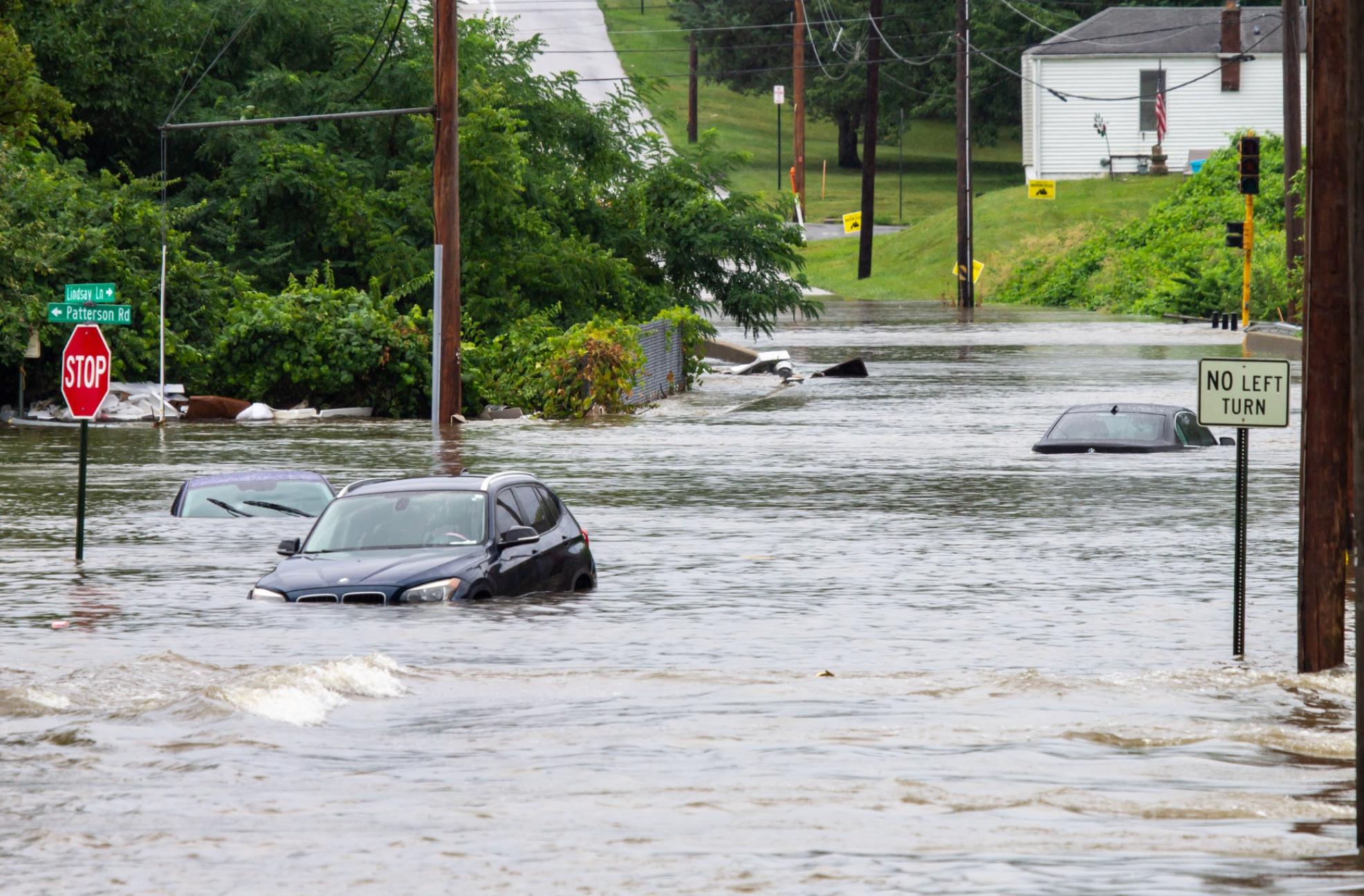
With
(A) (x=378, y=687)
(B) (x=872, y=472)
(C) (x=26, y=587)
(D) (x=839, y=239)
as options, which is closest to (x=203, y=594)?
(C) (x=26, y=587)

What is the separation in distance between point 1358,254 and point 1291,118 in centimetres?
4461

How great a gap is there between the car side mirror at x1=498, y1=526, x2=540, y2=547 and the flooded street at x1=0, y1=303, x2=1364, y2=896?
0.51m

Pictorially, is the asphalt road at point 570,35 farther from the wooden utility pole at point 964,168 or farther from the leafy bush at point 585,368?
the leafy bush at point 585,368

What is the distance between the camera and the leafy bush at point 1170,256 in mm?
67125

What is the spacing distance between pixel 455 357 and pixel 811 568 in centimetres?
1743

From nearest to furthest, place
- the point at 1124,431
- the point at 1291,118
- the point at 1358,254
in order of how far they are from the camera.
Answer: the point at 1358,254 < the point at 1124,431 < the point at 1291,118

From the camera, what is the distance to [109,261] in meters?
Answer: 38.4

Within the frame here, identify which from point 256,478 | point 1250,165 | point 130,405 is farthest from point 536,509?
point 1250,165

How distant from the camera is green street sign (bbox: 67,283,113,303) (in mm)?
19062

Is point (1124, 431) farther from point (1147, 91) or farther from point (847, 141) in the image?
point (847, 141)

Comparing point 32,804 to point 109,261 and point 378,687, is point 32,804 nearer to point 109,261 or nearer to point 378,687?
point 378,687

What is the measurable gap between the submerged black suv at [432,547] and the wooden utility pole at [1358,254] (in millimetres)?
8684

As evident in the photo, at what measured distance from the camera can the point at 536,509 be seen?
16750 millimetres

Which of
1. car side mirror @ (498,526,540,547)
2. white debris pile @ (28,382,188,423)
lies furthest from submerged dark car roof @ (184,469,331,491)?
white debris pile @ (28,382,188,423)
